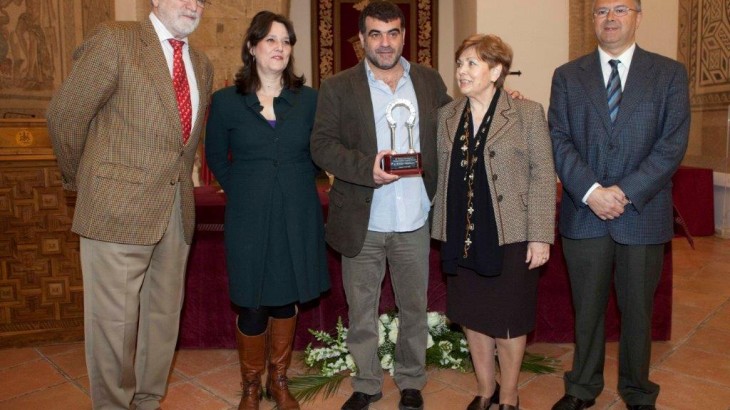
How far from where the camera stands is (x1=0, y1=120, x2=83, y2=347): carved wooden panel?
12.5 ft

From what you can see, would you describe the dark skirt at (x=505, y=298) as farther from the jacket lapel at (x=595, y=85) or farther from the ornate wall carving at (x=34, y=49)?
the ornate wall carving at (x=34, y=49)

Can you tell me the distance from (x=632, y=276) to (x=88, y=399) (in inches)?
107

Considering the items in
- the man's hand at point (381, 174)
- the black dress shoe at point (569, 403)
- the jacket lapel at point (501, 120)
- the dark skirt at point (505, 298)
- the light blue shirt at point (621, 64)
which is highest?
the light blue shirt at point (621, 64)

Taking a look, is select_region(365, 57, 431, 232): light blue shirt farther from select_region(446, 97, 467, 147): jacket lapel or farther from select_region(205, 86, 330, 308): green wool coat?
select_region(205, 86, 330, 308): green wool coat

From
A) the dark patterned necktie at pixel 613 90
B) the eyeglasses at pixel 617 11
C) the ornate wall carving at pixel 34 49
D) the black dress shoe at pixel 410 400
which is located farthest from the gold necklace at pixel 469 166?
the ornate wall carving at pixel 34 49

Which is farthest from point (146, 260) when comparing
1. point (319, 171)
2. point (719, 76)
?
point (719, 76)

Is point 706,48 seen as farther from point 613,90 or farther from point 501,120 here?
point 501,120

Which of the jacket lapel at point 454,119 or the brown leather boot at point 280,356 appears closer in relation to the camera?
the jacket lapel at point 454,119

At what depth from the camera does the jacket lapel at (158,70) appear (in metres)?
A: 2.50

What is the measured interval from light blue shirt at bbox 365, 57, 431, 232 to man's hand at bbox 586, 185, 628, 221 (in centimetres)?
75

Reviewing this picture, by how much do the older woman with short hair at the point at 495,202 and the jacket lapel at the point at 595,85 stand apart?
0.28 metres

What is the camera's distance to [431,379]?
3.40 meters

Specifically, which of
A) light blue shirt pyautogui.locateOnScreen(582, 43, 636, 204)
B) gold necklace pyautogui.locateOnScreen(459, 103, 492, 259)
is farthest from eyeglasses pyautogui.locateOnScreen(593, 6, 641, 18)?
gold necklace pyautogui.locateOnScreen(459, 103, 492, 259)

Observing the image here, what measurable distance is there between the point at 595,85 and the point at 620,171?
0.39 meters
